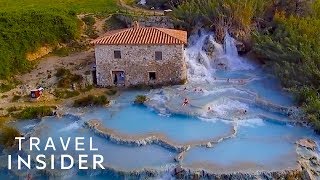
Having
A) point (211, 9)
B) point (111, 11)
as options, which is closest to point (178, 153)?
point (211, 9)

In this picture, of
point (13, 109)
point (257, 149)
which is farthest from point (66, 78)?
point (257, 149)

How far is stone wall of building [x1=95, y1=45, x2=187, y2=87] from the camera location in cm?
4247

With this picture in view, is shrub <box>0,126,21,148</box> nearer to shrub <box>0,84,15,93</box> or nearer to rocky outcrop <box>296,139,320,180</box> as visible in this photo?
shrub <box>0,84,15,93</box>

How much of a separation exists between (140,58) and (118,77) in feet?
9.00

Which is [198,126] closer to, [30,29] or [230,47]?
[230,47]

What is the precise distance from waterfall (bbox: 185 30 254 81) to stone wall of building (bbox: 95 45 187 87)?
235 centimetres

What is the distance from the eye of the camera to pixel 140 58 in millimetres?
42812

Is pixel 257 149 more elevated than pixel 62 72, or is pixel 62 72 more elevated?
pixel 62 72

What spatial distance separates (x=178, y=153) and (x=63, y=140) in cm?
809

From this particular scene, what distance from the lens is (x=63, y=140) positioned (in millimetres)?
34344

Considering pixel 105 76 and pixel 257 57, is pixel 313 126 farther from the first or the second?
pixel 105 76

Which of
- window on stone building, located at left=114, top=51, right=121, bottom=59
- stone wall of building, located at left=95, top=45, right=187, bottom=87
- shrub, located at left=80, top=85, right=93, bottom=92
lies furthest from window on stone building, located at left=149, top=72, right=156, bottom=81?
shrub, located at left=80, top=85, right=93, bottom=92

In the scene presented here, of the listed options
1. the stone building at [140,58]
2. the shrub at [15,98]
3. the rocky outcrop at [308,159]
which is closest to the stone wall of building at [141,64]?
the stone building at [140,58]

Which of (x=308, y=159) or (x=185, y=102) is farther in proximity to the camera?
(x=185, y=102)
